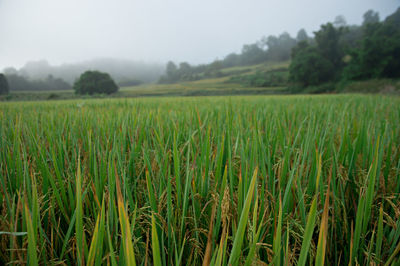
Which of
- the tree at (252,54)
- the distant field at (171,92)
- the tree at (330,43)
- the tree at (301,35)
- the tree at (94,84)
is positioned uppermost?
the tree at (301,35)

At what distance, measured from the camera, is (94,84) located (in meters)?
27.9

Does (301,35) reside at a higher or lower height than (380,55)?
higher

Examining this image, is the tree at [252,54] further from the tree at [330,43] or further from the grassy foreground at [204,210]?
the grassy foreground at [204,210]

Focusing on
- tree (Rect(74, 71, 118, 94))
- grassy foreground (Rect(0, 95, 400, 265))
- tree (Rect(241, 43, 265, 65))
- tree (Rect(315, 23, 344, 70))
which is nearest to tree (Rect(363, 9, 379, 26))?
tree (Rect(241, 43, 265, 65))

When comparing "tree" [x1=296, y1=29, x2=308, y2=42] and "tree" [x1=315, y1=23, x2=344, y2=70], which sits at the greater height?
"tree" [x1=296, y1=29, x2=308, y2=42]

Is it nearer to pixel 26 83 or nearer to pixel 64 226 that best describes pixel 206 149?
pixel 64 226

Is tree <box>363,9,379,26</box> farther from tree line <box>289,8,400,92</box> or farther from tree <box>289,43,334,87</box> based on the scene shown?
tree <box>289,43,334,87</box>

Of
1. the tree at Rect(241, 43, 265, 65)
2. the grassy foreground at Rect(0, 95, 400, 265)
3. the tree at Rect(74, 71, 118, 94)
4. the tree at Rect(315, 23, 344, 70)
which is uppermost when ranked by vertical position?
the tree at Rect(241, 43, 265, 65)

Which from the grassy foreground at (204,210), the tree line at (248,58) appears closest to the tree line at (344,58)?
the tree line at (248,58)

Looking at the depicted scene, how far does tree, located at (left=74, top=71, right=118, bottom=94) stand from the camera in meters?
27.8

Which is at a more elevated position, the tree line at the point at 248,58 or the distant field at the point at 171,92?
the tree line at the point at 248,58

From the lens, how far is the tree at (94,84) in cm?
2784

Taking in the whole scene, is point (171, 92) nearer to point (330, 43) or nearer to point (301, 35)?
point (330, 43)

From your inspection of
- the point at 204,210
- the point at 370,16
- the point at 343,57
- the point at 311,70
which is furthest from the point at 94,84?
the point at 370,16
